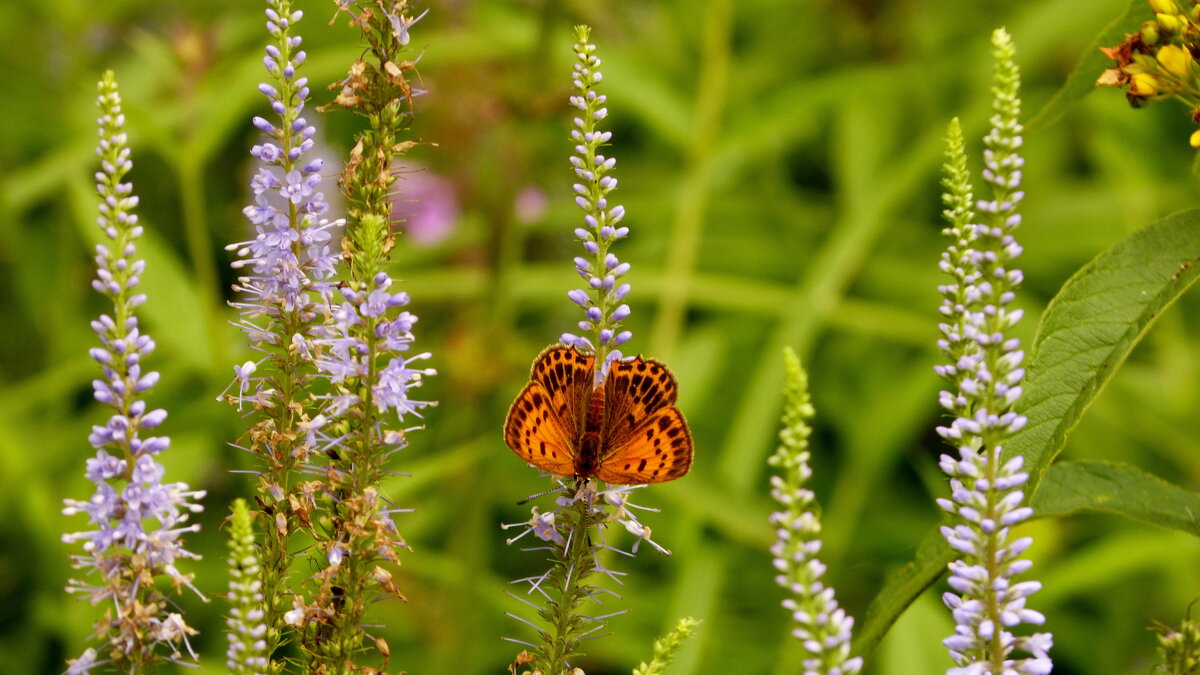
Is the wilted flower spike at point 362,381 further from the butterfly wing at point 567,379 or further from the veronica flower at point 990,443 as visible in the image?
the veronica flower at point 990,443

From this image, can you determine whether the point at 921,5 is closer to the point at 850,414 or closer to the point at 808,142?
the point at 808,142

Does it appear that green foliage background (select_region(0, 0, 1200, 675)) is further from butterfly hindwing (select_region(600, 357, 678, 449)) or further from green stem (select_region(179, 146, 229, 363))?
butterfly hindwing (select_region(600, 357, 678, 449))

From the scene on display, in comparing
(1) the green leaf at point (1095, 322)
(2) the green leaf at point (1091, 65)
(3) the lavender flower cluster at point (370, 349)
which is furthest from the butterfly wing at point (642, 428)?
(2) the green leaf at point (1091, 65)

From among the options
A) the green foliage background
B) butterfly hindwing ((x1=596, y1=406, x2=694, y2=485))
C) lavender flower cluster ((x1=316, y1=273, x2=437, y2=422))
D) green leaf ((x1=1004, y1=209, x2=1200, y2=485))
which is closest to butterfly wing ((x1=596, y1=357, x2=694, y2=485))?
butterfly hindwing ((x1=596, y1=406, x2=694, y2=485))

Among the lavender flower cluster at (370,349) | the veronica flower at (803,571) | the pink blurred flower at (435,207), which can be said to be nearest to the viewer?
the veronica flower at (803,571)

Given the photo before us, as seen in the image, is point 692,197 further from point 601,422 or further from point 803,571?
point 803,571

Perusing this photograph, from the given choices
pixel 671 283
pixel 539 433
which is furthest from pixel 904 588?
pixel 671 283
